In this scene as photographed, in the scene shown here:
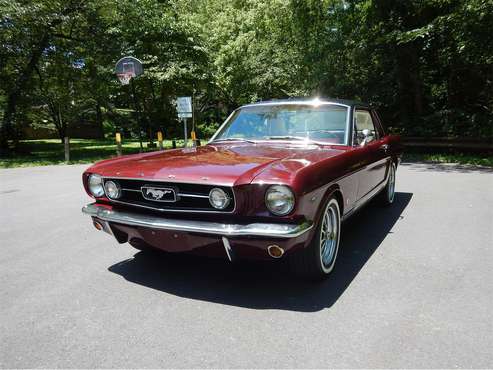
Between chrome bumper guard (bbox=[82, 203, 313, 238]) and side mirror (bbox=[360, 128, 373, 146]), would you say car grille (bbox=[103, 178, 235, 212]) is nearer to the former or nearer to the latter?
chrome bumper guard (bbox=[82, 203, 313, 238])

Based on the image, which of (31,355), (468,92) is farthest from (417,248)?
(468,92)

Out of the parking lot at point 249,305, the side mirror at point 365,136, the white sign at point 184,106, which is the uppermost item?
the white sign at point 184,106

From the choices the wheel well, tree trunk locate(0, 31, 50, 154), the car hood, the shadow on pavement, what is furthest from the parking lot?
tree trunk locate(0, 31, 50, 154)

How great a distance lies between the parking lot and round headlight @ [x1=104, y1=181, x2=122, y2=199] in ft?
2.38

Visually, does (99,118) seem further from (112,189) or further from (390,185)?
(112,189)

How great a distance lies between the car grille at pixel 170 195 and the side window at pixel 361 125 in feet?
6.47

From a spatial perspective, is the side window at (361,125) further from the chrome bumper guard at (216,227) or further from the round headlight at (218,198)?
the round headlight at (218,198)

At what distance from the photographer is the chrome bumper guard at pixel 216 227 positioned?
8.89 ft

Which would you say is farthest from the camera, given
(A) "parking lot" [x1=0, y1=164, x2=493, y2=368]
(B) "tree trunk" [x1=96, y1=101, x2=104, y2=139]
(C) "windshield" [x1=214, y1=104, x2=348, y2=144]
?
(B) "tree trunk" [x1=96, y1=101, x2=104, y2=139]

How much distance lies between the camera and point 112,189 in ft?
11.3

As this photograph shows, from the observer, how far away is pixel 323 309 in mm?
2883

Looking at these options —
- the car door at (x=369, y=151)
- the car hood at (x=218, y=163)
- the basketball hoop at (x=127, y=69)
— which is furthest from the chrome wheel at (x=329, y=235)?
the basketball hoop at (x=127, y=69)

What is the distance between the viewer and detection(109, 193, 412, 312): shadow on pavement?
10.0 feet

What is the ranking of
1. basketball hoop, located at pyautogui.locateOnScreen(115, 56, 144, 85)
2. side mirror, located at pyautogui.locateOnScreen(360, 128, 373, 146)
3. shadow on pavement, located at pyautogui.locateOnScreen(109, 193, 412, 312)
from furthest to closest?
basketball hoop, located at pyautogui.locateOnScreen(115, 56, 144, 85) → side mirror, located at pyautogui.locateOnScreen(360, 128, 373, 146) → shadow on pavement, located at pyautogui.locateOnScreen(109, 193, 412, 312)
